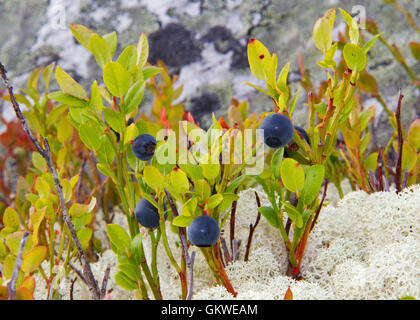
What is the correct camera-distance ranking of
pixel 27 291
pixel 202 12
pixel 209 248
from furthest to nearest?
pixel 202 12 < pixel 209 248 < pixel 27 291

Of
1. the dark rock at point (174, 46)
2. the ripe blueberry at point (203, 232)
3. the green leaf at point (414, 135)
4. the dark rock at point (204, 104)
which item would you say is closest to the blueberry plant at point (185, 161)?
the ripe blueberry at point (203, 232)

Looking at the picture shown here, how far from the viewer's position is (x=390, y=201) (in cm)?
65

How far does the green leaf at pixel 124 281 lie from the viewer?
0.61 meters

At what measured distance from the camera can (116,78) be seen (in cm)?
58

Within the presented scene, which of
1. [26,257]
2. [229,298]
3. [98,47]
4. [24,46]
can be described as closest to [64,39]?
[24,46]

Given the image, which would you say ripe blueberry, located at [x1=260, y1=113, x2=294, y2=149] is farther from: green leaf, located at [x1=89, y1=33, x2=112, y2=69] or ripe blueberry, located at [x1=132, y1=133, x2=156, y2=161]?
green leaf, located at [x1=89, y1=33, x2=112, y2=69]

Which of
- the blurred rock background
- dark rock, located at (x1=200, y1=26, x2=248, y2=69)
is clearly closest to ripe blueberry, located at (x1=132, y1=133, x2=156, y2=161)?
the blurred rock background

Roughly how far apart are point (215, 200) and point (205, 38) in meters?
1.01

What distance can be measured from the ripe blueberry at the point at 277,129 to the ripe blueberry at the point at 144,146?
169 mm

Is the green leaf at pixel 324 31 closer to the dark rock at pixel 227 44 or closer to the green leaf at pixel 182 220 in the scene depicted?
the green leaf at pixel 182 220

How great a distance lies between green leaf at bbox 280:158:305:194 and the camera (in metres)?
0.56

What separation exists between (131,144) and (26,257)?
219 mm

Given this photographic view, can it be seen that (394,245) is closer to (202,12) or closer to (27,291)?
(27,291)

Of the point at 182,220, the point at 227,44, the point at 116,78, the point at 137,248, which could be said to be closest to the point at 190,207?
the point at 182,220
